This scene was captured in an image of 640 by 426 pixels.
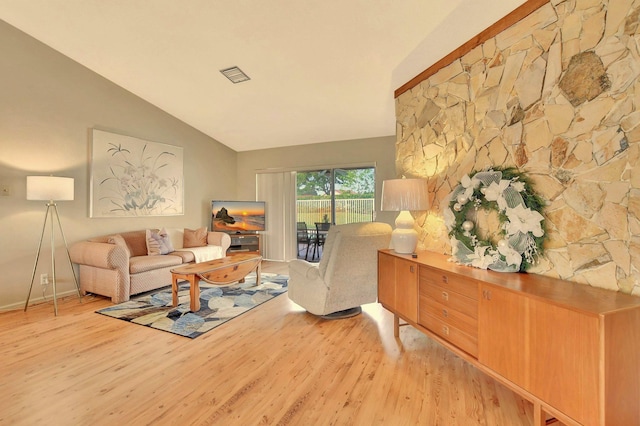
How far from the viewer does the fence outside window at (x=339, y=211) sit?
5.82 meters

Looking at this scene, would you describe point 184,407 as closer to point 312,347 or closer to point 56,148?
point 312,347

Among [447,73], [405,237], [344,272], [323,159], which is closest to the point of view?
[405,237]

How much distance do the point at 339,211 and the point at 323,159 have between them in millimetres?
1111

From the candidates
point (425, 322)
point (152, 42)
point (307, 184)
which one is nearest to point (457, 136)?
point (425, 322)

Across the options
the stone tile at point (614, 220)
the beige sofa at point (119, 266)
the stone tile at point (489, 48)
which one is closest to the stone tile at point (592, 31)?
the stone tile at point (489, 48)

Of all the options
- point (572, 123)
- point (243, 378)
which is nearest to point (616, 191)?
point (572, 123)

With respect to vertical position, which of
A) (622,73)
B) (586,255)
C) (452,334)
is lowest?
(452,334)

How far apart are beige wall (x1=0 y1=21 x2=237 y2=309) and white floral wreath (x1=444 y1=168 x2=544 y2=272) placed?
15.7ft

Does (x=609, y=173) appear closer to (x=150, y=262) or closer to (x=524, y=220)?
(x=524, y=220)

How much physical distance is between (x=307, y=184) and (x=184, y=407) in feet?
16.3

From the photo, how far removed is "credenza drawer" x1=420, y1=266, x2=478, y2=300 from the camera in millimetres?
1851

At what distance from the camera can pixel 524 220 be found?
6.22 feet

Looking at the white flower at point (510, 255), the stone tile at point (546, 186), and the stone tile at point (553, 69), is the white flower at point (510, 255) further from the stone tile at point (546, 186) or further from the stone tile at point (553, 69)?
the stone tile at point (553, 69)

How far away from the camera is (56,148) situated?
152 inches
